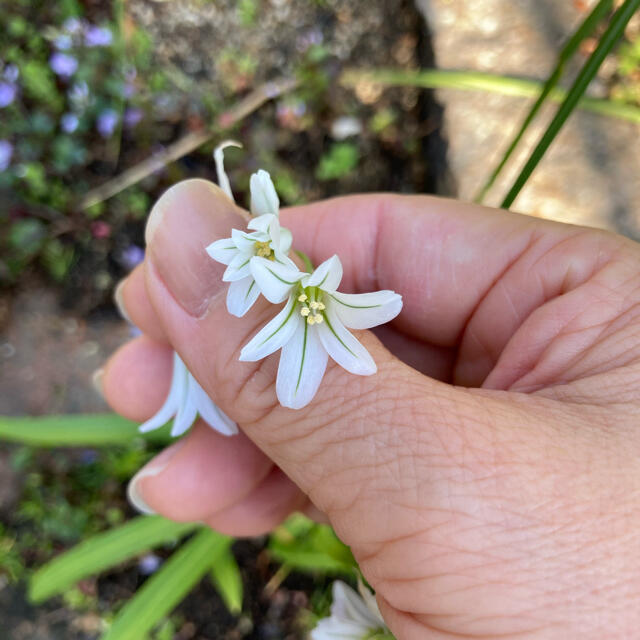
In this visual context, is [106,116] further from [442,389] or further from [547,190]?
[442,389]

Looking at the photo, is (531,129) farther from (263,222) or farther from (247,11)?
(263,222)

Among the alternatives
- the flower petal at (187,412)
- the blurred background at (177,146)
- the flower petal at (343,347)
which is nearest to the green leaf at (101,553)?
the blurred background at (177,146)

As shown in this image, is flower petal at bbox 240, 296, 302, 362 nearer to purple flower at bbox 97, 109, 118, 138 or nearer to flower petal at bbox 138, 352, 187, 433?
flower petal at bbox 138, 352, 187, 433

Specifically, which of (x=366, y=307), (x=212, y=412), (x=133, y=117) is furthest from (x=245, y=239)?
(x=133, y=117)

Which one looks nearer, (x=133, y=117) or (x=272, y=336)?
(x=272, y=336)

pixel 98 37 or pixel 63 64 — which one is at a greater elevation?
pixel 98 37
